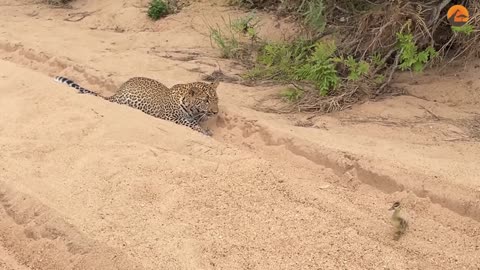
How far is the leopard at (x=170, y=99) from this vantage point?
7.05 metres

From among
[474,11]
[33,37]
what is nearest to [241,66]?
[474,11]

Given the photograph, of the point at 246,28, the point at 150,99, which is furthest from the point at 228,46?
the point at 150,99

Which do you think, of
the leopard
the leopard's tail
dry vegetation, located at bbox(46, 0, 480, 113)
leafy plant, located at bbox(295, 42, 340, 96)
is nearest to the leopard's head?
the leopard

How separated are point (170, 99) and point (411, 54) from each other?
2841mm

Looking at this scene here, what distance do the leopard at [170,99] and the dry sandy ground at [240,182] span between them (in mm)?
285

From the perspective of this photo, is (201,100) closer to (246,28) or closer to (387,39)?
(387,39)

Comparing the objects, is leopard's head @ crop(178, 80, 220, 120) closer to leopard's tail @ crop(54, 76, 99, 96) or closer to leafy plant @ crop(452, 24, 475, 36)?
leopard's tail @ crop(54, 76, 99, 96)

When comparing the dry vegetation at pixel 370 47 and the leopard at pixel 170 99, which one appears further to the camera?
the leopard at pixel 170 99

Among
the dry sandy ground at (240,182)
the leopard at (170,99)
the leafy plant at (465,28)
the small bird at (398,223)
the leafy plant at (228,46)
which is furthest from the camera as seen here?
the leafy plant at (228,46)

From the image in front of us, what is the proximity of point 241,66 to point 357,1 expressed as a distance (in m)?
1.90

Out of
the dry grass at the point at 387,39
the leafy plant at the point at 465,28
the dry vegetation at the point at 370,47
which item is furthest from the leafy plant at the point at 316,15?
the leafy plant at the point at 465,28

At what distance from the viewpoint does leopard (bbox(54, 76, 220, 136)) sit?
23.1ft

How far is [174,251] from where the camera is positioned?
4.11 meters

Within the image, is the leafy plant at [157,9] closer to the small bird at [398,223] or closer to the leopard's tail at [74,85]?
the leopard's tail at [74,85]
